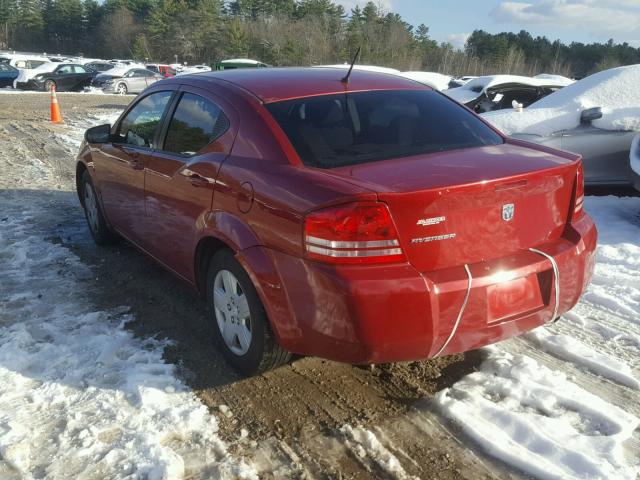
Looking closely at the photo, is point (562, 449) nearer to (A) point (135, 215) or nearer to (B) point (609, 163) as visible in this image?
(A) point (135, 215)

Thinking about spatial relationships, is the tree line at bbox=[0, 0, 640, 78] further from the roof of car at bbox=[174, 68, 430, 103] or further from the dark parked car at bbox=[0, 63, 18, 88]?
the roof of car at bbox=[174, 68, 430, 103]

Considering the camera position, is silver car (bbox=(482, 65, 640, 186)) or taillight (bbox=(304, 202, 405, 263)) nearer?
taillight (bbox=(304, 202, 405, 263))

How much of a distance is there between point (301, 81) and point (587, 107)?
15.4ft

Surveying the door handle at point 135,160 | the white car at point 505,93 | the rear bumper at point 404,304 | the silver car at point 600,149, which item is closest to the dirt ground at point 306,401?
the rear bumper at point 404,304

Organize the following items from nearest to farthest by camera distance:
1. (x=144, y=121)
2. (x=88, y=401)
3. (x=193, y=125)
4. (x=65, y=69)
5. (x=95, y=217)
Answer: (x=88, y=401), (x=193, y=125), (x=144, y=121), (x=95, y=217), (x=65, y=69)

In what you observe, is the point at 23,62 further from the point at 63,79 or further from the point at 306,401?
the point at 306,401

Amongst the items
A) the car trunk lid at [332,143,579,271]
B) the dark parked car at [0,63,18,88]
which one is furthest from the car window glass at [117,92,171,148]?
the dark parked car at [0,63,18,88]

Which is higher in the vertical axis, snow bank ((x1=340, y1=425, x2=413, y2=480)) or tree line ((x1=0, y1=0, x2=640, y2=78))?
tree line ((x1=0, y1=0, x2=640, y2=78))

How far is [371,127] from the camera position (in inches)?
131

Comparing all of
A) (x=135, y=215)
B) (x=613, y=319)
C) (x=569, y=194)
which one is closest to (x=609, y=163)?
(x=613, y=319)

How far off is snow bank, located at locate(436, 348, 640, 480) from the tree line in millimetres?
57250

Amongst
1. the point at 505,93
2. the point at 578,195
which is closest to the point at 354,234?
the point at 578,195

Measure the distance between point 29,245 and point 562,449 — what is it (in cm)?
470

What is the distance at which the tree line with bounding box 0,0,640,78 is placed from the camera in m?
62.2
